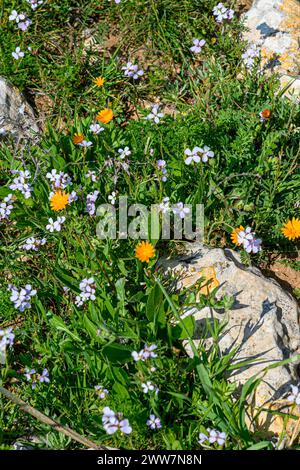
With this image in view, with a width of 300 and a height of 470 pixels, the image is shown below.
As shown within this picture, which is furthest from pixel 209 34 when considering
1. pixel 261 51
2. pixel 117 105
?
pixel 117 105

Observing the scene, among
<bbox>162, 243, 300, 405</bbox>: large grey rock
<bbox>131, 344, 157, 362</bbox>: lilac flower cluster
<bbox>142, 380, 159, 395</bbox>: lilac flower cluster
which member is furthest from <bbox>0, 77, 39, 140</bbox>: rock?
<bbox>142, 380, 159, 395</bbox>: lilac flower cluster

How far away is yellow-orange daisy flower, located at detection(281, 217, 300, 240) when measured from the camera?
4.12 meters

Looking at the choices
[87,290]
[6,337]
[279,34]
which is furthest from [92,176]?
[279,34]

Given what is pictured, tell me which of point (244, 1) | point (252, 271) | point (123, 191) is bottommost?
point (252, 271)

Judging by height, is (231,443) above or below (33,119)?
below

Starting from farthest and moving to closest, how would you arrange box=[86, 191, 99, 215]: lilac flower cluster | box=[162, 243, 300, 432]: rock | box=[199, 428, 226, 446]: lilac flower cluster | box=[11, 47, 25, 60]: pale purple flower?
box=[11, 47, 25, 60]: pale purple flower, box=[86, 191, 99, 215]: lilac flower cluster, box=[162, 243, 300, 432]: rock, box=[199, 428, 226, 446]: lilac flower cluster

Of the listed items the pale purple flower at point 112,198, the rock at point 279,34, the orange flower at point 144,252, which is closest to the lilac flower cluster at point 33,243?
the pale purple flower at point 112,198

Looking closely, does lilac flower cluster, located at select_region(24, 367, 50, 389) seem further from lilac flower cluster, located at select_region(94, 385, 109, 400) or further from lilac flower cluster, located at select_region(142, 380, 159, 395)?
lilac flower cluster, located at select_region(142, 380, 159, 395)

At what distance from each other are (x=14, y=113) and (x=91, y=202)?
4.72 feet

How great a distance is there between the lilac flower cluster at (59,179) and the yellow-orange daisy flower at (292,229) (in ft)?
4.96

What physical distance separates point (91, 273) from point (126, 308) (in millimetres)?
331

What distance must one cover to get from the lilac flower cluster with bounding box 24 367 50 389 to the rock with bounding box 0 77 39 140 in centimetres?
191

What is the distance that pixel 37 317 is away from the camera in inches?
158

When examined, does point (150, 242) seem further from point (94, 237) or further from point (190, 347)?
point (190, 347)
